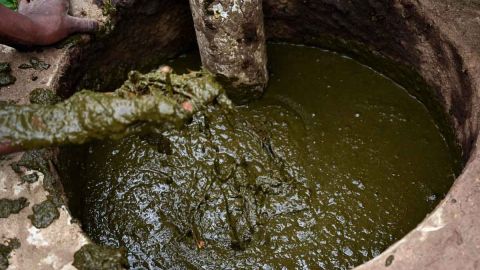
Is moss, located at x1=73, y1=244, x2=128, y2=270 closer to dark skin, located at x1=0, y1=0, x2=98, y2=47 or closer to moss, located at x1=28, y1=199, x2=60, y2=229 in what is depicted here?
moss, located at x1=28, y1=199, x2=60, y2=229

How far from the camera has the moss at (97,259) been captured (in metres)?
2.07

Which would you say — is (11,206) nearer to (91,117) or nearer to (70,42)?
(91,117)

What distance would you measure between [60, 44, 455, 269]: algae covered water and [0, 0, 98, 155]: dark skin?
25.4 inches


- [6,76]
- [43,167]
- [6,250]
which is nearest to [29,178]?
[43,167]

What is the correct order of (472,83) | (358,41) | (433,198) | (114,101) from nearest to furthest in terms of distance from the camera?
(114,101)
(472,83)
(433,198)
(358,41)

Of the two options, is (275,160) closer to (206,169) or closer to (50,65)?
(206,169)

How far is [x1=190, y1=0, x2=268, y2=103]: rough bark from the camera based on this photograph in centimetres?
274

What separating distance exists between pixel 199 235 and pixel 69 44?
1144 millimetres

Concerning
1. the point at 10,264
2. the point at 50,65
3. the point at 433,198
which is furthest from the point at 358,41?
the point at 10,264

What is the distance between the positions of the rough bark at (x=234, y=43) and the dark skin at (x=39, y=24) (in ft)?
1.91

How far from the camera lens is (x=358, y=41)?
10.8 ft

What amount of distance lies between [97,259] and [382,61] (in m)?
2.00

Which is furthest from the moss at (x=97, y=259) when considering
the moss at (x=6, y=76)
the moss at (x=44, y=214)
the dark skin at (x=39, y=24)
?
the dark skin at (x=39, y=24)

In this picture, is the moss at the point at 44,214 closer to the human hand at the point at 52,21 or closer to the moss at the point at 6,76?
the moss at the point at 6,76
